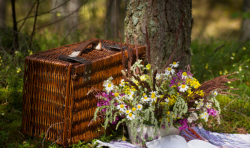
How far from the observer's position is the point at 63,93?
1.92m

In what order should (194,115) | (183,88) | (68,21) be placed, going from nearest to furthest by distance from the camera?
(183,88), (194,115), (68,21)

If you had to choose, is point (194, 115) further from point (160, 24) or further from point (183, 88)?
point (160, 24)

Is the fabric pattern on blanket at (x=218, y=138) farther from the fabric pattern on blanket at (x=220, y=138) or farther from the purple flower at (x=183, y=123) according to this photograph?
the purple flower at (x=183, y=123)

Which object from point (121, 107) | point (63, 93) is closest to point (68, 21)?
point (63, 93)

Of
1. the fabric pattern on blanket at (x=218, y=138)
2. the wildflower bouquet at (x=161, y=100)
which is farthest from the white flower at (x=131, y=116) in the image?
the fabric pattern on blanket at (x=218, y=138)

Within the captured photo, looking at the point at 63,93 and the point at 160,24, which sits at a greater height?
the point at 160,24

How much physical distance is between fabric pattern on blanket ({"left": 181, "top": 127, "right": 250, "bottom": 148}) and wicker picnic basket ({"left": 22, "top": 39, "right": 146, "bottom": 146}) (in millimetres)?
907

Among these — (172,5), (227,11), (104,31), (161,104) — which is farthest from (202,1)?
(161,104)

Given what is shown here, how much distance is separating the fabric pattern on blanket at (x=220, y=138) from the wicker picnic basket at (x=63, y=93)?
2.98 feet

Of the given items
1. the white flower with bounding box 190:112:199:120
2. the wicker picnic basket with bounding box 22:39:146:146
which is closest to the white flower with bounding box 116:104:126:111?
the wicker picnic basket with bounding box 22:39:146:146

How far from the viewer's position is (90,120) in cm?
213

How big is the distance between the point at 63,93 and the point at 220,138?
155 cm

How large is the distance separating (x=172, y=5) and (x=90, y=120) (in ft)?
4.84

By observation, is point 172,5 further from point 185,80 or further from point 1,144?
point 1,144
